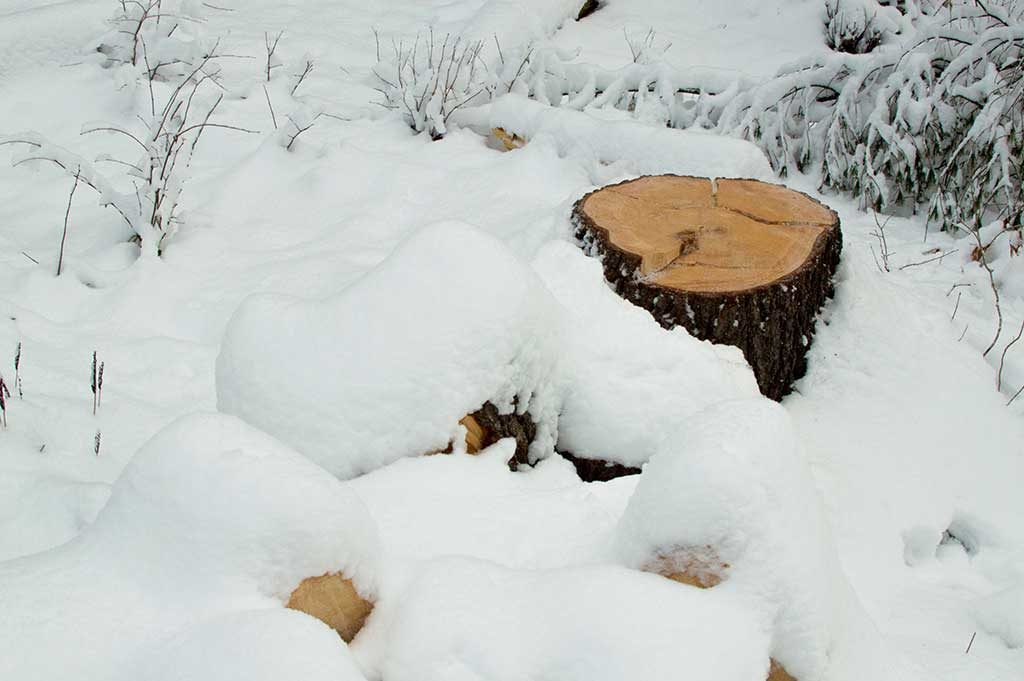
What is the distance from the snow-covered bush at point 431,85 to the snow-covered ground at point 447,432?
0.12 m

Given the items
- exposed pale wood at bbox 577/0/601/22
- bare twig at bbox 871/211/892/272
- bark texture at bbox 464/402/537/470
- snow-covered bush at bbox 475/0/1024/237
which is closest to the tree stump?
bare twig at bbox 871/211/892/272

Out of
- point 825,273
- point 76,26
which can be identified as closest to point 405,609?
point 825,273

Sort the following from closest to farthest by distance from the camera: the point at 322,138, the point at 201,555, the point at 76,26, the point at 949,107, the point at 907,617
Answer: the point at 201,555 → the point at 907,617 → the point at 949,107 → the point at 322,138 → the point at 76,26

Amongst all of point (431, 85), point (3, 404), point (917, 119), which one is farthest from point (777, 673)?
point (431, 85)

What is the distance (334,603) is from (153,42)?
167 inches

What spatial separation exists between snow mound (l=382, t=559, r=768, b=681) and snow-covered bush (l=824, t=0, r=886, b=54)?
4798 mm

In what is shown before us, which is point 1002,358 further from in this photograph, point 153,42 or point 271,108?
point 153,42

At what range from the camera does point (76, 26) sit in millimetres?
5062

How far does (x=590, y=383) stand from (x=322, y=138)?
2.84m

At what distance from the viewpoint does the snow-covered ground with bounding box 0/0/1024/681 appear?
132cm

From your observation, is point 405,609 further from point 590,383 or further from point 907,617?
point 907,617

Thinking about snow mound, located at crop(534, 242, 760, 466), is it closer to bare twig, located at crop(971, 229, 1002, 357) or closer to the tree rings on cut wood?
the tree rings on cut wood

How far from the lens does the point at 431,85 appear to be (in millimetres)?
4859

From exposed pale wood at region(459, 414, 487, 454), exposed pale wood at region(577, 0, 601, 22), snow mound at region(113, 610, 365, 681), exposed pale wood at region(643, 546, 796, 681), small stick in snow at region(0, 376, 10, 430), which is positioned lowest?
small stick in snow at region(0, 376, 10, 430)
